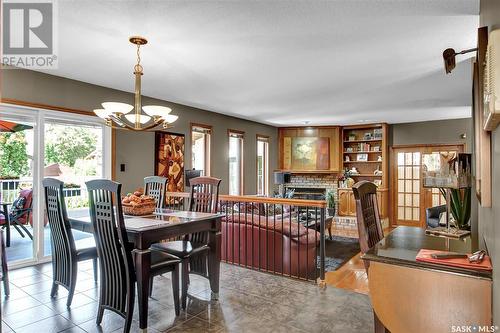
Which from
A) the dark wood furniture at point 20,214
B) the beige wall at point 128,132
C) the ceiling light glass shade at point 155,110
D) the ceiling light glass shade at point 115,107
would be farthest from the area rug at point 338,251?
the dark wood furniture at point 20,214

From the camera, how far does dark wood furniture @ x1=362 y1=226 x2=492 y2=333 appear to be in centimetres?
145

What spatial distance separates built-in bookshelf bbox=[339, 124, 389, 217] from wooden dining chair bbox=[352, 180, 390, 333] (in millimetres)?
6094

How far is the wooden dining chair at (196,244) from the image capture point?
116 inches

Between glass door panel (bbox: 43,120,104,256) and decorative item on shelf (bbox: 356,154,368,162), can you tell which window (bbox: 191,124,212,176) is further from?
decorative item on shelf (bbox: 356,154,368,162)

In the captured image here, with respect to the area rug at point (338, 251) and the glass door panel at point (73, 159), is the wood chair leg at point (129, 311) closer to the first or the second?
the glass door panel at point (73, 159)

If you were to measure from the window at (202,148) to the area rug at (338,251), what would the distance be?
285 centimetres

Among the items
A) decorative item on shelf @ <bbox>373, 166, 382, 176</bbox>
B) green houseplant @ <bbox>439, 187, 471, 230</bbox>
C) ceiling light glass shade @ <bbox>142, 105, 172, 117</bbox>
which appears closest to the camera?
green houseplant @ <bbox>439, 187, 471, 230</bbox>

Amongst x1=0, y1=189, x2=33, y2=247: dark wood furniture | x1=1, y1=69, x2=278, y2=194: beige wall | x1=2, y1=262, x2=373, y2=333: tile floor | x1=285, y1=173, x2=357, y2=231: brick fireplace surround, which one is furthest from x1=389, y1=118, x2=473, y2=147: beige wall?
x1=0, y1=189, x2=33, y2=247: dark wood furniture

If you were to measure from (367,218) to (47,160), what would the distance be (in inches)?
163

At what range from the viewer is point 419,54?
3438 millimetres

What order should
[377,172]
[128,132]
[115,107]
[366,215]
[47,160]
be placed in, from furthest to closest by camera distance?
[377,172] < [128,132] < [47,160] < [115,107] < [366,215]

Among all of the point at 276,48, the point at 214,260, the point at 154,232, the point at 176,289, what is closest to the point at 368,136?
the point at 276,48

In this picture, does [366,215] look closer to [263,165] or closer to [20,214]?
[20,214]

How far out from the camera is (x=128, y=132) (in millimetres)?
5211
